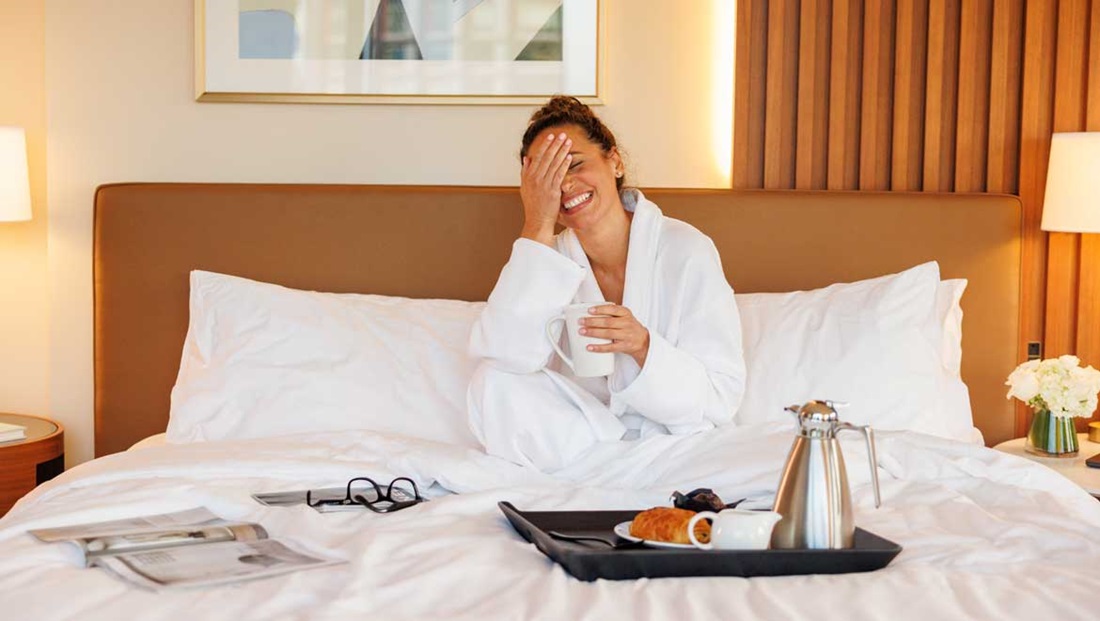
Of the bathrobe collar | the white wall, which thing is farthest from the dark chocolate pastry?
the white wall

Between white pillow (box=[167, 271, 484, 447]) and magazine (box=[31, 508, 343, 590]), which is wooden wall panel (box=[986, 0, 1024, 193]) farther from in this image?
magazine (box=[31, 508, 343, 590])

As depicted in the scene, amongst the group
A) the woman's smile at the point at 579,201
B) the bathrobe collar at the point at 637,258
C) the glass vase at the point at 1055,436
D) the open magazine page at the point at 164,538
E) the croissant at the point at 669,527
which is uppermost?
the woman's smile at the point at 579,201

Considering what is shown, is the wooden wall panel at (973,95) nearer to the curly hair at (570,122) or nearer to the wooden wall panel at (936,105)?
the wooden wall panel at (936,105)

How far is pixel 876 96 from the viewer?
318 cm

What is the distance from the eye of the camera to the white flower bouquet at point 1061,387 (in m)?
2.72

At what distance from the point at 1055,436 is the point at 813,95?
1.05 m

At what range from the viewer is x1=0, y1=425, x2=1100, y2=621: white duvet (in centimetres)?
142

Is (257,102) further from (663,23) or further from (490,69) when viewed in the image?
(663,23)

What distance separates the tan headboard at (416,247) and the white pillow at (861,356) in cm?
26

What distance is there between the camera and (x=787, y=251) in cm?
304

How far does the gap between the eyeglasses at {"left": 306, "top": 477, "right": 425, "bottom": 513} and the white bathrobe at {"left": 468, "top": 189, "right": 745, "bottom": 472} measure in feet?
0.95

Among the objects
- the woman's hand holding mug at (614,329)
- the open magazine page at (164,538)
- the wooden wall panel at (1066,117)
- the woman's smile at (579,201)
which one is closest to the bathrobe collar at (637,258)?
the woman's smile at (579,201)

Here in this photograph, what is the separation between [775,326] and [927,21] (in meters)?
1.03

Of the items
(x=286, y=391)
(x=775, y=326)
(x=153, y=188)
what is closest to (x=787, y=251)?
(x=775, y=326)
